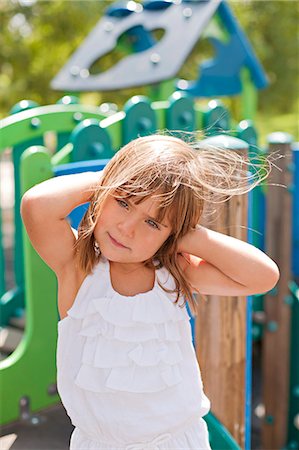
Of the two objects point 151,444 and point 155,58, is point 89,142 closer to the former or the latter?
point 151,444

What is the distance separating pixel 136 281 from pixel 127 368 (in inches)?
8.0

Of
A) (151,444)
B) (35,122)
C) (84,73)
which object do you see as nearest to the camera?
(151,444)

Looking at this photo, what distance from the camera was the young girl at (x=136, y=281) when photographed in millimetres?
1512

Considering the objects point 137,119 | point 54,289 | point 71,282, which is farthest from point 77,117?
point 71,282

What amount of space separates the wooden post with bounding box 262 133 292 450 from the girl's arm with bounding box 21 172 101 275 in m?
1.73

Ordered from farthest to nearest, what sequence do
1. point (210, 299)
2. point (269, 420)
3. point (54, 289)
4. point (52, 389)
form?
point (269, 420), point (52, 389), point (54, 289), point (210, 299)

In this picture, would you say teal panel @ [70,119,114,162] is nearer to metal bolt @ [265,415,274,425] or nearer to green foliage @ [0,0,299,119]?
metal bolt @ [265,415,274,425]

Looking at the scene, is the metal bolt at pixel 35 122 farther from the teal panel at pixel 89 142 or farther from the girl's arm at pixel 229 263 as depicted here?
the girl's arm at pixel 229 263

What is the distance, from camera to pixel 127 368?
1.56 m

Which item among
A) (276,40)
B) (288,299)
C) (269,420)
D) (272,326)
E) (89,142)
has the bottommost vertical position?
(269,420)

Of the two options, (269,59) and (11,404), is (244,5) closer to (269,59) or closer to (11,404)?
(269,59)

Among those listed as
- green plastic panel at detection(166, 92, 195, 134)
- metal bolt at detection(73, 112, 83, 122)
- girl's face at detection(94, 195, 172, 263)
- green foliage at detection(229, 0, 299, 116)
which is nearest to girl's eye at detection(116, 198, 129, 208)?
girl's face at detection(94, 195, 172, 263)

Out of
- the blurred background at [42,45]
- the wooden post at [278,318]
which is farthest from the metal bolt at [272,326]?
the blurred background at [42,45]

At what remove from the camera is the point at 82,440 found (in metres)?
1.64
